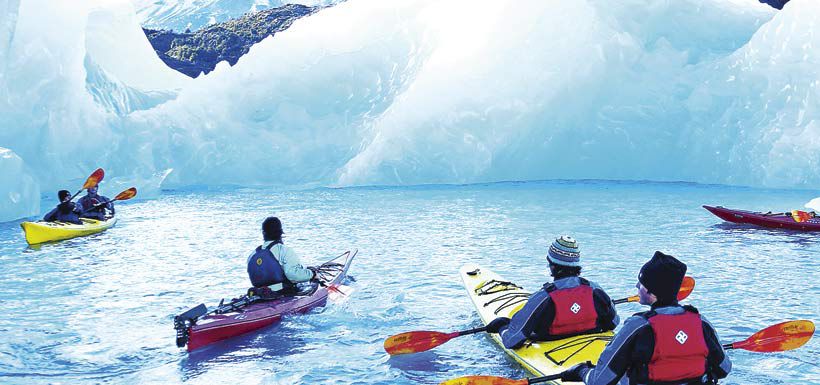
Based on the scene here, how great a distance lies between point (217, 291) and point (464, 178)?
1082cm

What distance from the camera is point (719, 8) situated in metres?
17.3

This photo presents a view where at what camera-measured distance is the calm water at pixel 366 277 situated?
5.38m

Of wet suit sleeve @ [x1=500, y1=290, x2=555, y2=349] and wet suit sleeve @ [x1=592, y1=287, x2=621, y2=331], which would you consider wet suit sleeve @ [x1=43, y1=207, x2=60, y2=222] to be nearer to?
wet suit sleeve @ [x1=500, y1=290, x2=555, y2=349]

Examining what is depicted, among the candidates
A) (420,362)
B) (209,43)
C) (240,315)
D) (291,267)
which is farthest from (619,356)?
(209,43)

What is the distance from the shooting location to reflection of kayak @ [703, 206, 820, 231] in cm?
1077

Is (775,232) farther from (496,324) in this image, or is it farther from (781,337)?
(496,324)

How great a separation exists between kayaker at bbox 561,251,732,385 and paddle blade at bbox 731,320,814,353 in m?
1.18

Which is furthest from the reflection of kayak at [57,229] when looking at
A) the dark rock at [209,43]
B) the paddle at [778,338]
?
the dark rock at [209,43]

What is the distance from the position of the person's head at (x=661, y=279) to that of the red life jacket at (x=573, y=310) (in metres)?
1.27

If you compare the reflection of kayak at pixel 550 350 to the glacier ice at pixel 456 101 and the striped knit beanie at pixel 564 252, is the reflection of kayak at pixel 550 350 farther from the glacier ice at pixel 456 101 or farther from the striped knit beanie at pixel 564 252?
the glacier ice at pixel 456 101

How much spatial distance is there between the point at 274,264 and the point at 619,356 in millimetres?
3543

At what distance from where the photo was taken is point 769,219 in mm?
11109

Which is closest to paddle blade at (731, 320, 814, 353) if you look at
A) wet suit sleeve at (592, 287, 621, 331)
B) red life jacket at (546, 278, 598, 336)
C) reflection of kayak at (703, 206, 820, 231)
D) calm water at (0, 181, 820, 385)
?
calm water at (0, 181, 820, 385)

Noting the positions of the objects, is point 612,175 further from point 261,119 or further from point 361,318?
point 361,318
